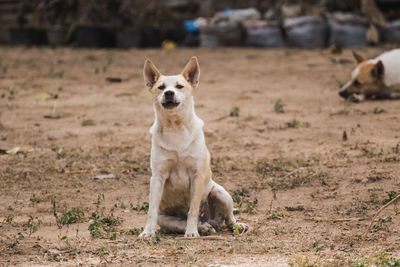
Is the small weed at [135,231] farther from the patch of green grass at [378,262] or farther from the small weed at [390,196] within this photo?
the small weed at [390,196]

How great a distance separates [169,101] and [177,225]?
2.91ft

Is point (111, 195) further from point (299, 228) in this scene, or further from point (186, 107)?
point (299, 228)

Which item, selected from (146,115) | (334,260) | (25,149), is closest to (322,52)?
(146,115)

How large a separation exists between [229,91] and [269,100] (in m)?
0.91

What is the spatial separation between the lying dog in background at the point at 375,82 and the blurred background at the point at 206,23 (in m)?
4.55

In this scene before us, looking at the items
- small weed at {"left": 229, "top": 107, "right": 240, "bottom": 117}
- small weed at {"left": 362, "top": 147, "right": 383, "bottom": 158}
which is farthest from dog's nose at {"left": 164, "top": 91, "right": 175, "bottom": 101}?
small weed at {"left": 229, "top": 107, "right": 240, "bottom": 117}

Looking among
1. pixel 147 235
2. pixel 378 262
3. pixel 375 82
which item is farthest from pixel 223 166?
pixel 375 82

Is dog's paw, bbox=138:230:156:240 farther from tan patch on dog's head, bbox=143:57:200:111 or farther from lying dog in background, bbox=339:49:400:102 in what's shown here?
lying dog in background, bbox=339:49:400:102

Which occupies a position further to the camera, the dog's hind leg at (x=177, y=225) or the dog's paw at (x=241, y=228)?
the dog's hind leg at (x=177, y=225)

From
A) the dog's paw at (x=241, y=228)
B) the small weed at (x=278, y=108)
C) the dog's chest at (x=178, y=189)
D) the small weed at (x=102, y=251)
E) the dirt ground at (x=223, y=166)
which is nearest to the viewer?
the small weed at (x=102, y=251)

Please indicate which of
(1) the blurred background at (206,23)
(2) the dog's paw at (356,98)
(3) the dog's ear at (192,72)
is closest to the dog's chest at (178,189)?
(3) the dog's ear at (192,72)

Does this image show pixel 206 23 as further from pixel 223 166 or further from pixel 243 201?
pixel 243 201

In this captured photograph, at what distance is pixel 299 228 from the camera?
3930mm

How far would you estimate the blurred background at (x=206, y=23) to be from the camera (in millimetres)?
12773
